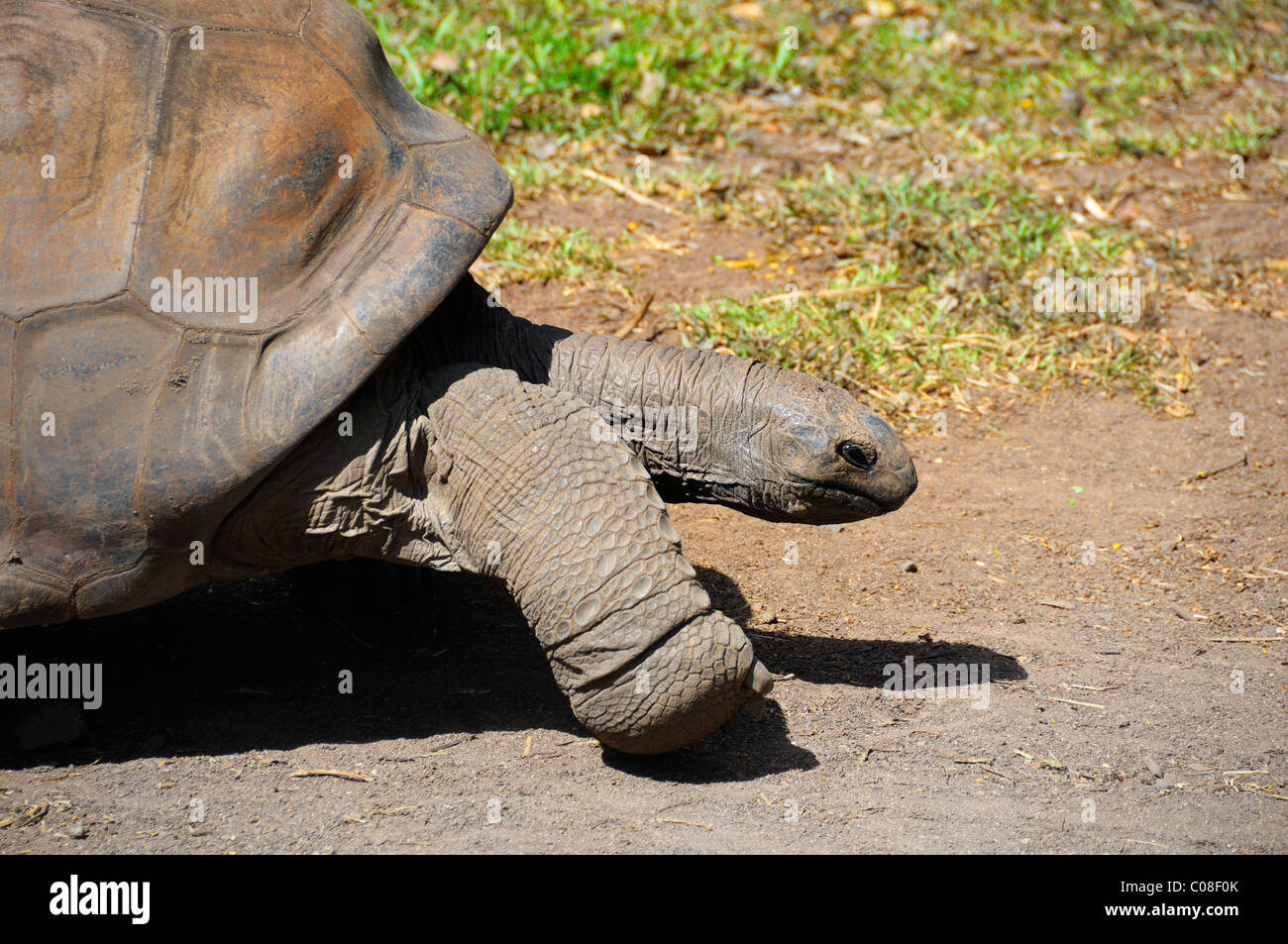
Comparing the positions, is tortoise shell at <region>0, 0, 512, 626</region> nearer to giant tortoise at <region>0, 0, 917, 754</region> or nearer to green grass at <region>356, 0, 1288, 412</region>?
giant tortoise at <region>0, 0, 917, 754</region>

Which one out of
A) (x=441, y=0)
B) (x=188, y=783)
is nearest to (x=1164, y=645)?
(x=188, y=783)

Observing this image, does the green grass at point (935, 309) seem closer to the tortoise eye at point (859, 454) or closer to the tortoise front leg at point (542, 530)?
the tortoise eye at point (859, 454)

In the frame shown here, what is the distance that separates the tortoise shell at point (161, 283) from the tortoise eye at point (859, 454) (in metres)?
1.29

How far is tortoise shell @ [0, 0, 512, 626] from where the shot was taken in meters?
3.02

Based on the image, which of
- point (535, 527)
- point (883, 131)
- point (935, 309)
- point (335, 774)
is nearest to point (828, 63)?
point (883, 131)

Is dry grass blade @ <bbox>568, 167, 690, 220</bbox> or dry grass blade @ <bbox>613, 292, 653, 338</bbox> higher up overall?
dry grass blade @ <bbox>568, 167, 690, 220</bbox>

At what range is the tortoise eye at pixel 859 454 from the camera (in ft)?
12.1

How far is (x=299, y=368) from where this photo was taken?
3.08 m

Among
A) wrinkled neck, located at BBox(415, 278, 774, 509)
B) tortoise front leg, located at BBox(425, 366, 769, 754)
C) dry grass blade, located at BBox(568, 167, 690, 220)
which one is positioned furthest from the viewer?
dry grass blade, located at BBox(568, 167, 690, 220)

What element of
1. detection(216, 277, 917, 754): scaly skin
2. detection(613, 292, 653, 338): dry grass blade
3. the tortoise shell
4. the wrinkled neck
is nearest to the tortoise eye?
the wrinkled neck

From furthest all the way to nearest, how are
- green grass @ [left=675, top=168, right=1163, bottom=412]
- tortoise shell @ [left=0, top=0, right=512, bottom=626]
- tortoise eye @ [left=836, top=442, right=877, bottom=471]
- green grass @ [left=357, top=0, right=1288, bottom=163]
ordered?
green grass @ [left=357, top=0, right=1288, bottom=163] → green grass @ [left=675, top=168, right=1163, bottom=412] → tortoise eye @ [left=836, top=442, right=877, bottom=471] → tortoise shell @ [left=0, top=0, right=512, bottom=626]

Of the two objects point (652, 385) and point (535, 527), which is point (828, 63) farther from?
point (535, 527)

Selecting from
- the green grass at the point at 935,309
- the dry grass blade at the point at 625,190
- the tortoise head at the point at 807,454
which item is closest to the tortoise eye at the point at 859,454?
the tortoise head at the point at 807,454

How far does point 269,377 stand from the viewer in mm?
3064
